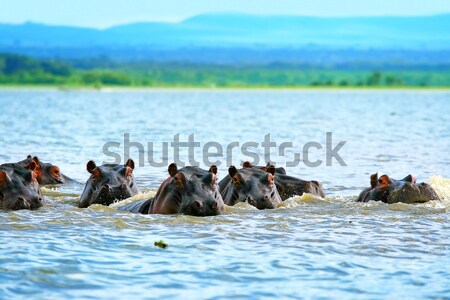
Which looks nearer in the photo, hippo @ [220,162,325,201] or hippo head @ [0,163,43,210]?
hippo head @ [0,163,43,210]

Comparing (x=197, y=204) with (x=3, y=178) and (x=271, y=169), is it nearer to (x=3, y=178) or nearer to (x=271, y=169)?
(x=271, y=169)

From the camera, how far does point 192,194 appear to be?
1112 centimetres

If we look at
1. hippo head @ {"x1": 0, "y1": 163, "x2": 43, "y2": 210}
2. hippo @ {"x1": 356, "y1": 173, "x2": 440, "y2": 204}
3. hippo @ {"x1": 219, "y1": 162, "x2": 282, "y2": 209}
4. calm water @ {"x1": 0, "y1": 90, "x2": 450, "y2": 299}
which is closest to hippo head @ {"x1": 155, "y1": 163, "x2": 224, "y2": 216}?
calm water @ {"x1": 0, "y1": 90, "x2": 450, "y2": 299}

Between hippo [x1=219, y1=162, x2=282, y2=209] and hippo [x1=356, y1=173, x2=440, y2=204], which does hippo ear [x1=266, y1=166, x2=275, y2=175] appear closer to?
hippo [x1=219, y1=162, x2=282, y2=209]

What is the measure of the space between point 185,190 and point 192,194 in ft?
0.30

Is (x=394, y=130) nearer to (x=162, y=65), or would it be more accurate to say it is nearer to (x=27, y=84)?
(x=27, y=84)

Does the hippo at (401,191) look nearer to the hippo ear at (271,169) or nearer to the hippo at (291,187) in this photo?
the hippo at (291,187)

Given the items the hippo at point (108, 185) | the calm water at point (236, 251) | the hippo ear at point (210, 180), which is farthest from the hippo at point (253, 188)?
the hippo at point (108, 185)

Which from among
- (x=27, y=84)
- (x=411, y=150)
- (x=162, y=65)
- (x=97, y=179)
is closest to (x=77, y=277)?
(x=97, y=179)

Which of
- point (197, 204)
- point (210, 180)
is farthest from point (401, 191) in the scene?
point (197, 204)

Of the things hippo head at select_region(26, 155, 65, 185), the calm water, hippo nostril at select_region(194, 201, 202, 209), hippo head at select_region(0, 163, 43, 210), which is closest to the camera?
the calm water

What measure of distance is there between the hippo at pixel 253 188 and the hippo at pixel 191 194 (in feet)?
2.05

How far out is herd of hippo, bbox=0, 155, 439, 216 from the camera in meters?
11.2

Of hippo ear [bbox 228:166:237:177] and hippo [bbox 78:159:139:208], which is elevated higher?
hippo ear [bbox 228:166:237:177]
